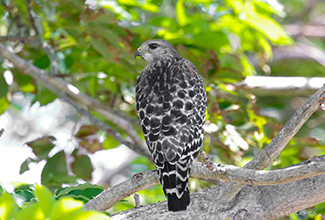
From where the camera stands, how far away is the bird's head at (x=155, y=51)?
137 inches

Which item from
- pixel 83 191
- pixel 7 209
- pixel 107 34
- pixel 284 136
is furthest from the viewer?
pixel 107 34

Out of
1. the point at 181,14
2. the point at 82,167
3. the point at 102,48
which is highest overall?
the point at 181,14

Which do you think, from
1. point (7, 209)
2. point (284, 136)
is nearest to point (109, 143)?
point (284, 136)

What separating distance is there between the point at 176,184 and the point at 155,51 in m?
1.51

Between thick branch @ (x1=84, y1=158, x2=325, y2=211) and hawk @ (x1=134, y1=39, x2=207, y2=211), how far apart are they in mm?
107

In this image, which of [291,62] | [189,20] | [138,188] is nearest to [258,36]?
[189,20]

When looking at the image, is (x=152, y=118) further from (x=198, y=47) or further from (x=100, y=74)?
(x=100, y=74)

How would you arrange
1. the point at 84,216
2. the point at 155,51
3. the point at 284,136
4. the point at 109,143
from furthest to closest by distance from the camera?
the point at 109,143 < the point at 155,51 < the point at 284,136 < the point at 84,216

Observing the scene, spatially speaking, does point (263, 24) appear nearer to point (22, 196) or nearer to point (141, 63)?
point (141, 63)

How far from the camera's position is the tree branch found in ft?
6.26

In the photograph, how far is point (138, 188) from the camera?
7.93ft

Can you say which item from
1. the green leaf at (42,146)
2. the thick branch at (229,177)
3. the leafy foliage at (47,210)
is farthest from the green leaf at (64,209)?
the green leaf at (42,146)

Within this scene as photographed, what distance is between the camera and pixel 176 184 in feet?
7.82

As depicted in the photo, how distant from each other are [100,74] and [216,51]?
1354 millimetres
